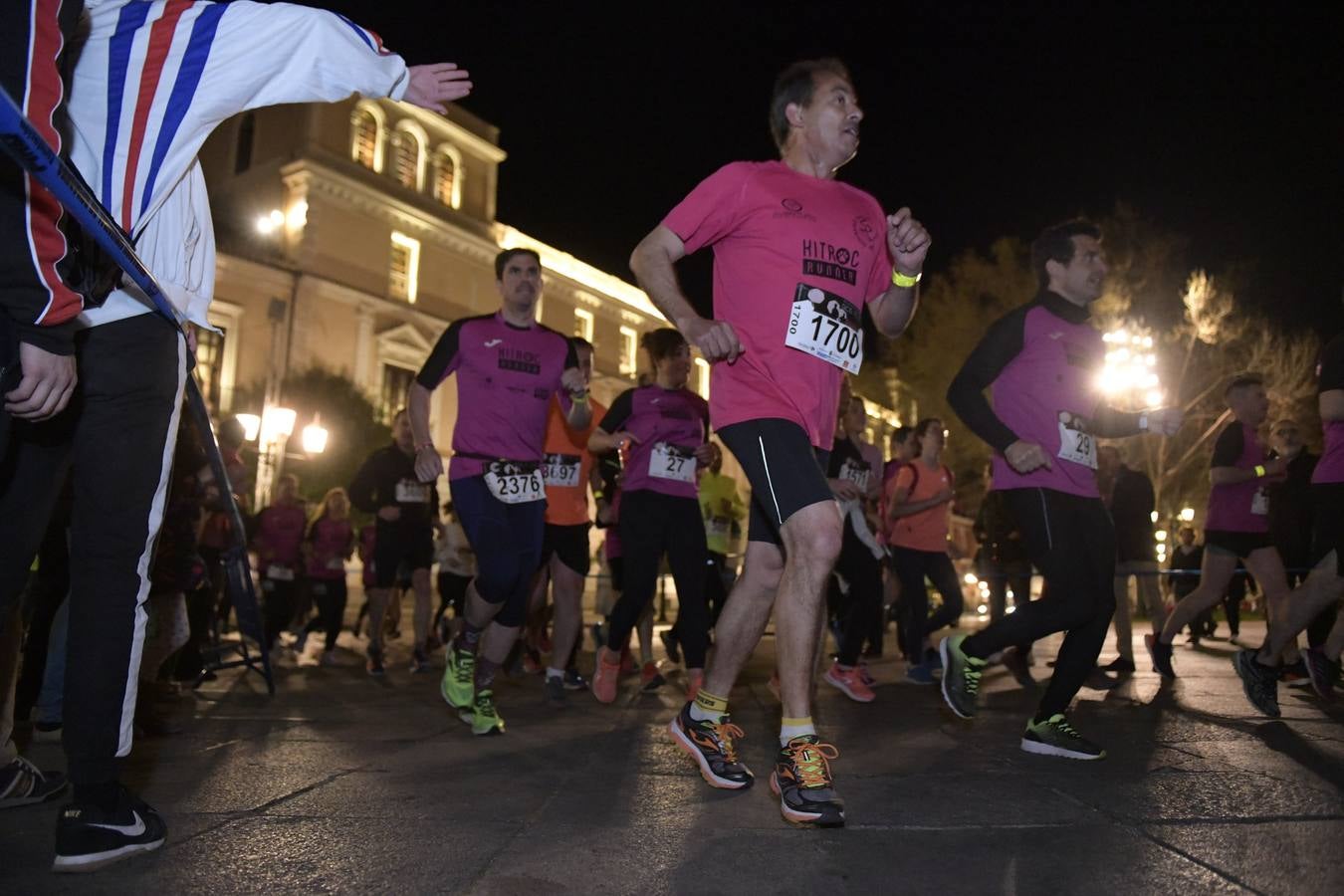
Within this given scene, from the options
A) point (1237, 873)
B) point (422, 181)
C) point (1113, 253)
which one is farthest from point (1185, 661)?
point (422, 181)

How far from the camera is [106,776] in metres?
2.20

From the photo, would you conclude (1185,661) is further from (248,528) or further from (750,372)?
(248,528)

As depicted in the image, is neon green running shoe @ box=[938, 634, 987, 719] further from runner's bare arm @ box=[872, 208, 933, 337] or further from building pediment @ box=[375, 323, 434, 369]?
building pediment @ box=[375, 323, 434, 369]

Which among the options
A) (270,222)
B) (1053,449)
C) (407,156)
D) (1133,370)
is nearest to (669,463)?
(1053,449)

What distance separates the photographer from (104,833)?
2109 millimetres

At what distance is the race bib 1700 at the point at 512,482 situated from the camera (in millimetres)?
4406

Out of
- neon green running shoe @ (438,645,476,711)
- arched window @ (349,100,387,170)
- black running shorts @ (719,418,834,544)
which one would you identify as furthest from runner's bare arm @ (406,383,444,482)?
arched window @ (349,100,387,170)

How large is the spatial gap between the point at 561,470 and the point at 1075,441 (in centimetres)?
329

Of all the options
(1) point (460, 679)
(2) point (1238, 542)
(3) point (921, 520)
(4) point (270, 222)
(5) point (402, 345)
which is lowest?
(1) point (460, 679)

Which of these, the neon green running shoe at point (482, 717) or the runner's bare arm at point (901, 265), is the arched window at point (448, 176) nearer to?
the neon green running shoe at point (482, 717)

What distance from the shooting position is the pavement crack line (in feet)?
6.46

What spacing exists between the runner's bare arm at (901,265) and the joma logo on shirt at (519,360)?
184 centimetres

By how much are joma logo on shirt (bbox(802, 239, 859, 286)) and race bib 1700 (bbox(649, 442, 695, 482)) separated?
246cm

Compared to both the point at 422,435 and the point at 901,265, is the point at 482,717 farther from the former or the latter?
the point at 901,265
